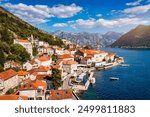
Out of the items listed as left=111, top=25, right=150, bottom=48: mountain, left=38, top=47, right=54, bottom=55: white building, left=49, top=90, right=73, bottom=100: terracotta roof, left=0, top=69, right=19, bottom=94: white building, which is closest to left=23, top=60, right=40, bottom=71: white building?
left=0, top=69, right=19, bottom=94: white building

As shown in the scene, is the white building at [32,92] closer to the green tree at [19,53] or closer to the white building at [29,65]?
the white building at [29,65]

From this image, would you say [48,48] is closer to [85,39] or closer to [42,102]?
[42,102]

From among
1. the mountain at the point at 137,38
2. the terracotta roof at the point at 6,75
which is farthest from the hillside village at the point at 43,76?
the mountain at the point at 137,38

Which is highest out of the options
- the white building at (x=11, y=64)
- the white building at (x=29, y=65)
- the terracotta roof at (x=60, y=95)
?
the white building at (x=11, y=64)

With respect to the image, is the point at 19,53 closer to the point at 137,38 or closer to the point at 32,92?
the point at 32,92

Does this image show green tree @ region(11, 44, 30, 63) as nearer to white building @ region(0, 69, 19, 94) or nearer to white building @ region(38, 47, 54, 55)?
white building @ region(0, 69, 19, 94)

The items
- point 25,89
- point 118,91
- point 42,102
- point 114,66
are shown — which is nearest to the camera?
point 42,102

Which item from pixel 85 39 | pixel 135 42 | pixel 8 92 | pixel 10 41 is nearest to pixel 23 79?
pixel 8 92
